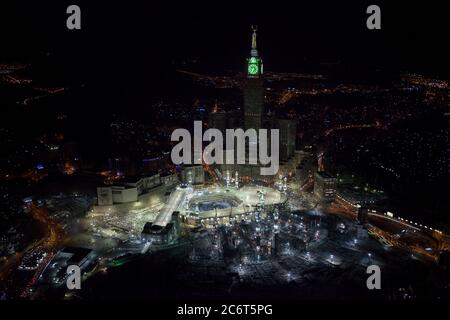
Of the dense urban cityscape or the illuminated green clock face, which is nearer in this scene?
the dense urban cityscape

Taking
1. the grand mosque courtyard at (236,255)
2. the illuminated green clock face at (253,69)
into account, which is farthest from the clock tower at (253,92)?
the grand mosque courtyard at (236,255)

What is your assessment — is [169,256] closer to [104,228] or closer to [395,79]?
[104,228]

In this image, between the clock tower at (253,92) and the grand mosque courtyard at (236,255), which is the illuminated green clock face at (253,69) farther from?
the grand mosque courtyard at (236,255)

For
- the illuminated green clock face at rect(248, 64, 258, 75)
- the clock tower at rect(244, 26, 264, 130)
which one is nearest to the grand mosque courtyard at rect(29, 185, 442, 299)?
the clock tower at rect(244, 26, 264, 130)

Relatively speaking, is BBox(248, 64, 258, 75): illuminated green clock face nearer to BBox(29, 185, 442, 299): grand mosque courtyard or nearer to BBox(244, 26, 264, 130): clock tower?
BBox(244, 26, 264, 130): clock tower

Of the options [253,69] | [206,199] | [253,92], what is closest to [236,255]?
[206,199]

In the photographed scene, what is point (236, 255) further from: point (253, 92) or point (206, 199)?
point (253, 92)

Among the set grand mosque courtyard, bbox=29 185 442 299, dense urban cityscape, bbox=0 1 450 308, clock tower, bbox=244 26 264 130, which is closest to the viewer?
grand mosque courtyard, bbox=29 185 442 299
